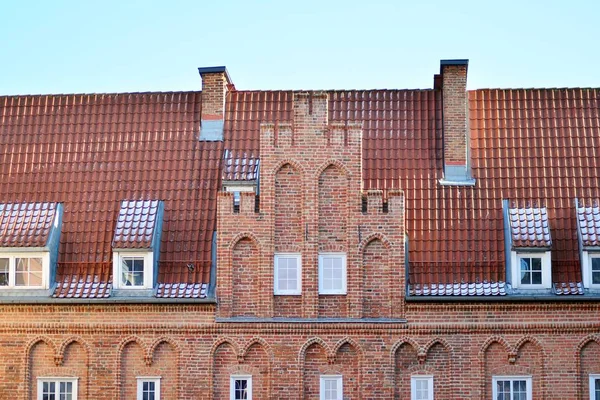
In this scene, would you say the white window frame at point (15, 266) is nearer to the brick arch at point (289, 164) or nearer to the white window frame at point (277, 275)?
the white window frame at point (277, 275)

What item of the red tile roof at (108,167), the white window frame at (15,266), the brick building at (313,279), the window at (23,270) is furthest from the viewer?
the red tile roof at (108,167)

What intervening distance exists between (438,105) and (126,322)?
34.7ft

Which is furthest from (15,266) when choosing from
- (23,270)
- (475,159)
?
(475,159)

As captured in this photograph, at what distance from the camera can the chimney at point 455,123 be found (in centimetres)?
3447

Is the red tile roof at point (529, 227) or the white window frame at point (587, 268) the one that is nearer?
the white window frame at point (587, 268)

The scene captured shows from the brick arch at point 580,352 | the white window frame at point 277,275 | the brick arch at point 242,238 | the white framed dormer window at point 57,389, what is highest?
the brick arch at point 242,238

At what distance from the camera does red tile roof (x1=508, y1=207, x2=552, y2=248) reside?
1272 inches

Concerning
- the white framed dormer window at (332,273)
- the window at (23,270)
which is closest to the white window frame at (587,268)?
the white framed dormer window at (332,273)

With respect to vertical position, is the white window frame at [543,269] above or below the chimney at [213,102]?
below

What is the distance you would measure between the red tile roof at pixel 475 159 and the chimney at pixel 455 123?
255 mm

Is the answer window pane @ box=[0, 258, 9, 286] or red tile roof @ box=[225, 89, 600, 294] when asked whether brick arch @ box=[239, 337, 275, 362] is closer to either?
red tile roof @ box=[225, 89, 600, 294]

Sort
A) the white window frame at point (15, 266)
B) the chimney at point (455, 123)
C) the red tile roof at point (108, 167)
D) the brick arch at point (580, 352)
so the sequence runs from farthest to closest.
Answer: the chimney at point (455, 123) < the red tile roof at point (108, 167) < the white window frame at point (15, 266) < the brick arch at point (580, 352)

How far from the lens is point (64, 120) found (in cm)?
3641

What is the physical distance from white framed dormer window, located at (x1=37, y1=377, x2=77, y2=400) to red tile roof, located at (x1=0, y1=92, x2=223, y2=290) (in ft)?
8.48
